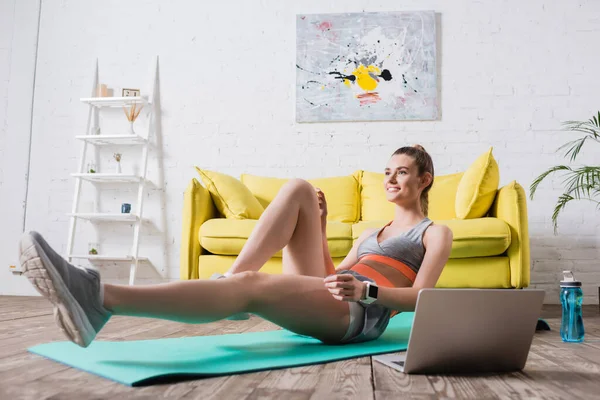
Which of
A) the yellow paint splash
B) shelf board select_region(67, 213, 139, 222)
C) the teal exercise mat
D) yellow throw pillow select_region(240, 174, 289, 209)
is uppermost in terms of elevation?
the yellow paint splash

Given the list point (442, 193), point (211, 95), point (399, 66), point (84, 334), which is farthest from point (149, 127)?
point (84, 334)

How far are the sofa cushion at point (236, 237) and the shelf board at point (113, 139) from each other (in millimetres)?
1340

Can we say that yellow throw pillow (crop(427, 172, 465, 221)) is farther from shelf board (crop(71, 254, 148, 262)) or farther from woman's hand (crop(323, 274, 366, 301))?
woman's hand (crop(323, 274, 366, 301))

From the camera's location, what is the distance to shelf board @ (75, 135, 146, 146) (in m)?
4.22

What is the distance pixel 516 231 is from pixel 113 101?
3.12 m

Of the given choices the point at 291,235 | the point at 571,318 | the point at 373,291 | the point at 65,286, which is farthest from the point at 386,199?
the point at 65,286

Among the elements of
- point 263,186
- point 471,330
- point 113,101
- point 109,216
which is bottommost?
point 471,330

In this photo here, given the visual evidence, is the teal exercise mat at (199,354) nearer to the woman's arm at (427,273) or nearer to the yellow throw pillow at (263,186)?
the woman's arm at (427,273)

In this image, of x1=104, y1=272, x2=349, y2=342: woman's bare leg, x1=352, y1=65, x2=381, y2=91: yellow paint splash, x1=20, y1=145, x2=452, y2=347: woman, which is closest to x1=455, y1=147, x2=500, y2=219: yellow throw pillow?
x1=352, y1=65, x2=381, y2=91: yellow paint splash

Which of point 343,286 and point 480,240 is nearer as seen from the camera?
point 343,286

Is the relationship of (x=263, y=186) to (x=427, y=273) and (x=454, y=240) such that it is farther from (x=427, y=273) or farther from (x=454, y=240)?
(x=427, y=273)

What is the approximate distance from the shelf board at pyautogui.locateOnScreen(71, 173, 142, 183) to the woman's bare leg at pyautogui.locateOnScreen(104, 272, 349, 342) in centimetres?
302

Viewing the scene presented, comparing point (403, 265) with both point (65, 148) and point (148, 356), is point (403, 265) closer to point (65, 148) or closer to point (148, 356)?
point (148, 356)

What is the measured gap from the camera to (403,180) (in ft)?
5.86
